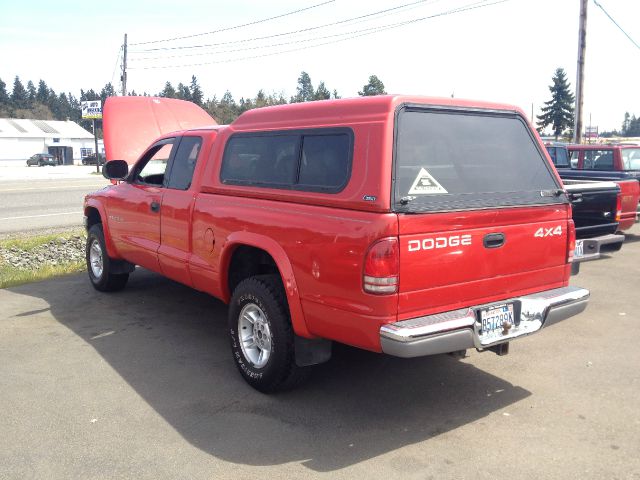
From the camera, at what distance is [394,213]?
3504 millimetres

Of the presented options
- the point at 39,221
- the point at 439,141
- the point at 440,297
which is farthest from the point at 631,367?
the point at 39,221

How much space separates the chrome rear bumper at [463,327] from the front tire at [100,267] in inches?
184

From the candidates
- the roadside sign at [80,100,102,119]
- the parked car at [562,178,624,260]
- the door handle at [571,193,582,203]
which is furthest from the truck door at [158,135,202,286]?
the roadside sign at [80,100,102,119]

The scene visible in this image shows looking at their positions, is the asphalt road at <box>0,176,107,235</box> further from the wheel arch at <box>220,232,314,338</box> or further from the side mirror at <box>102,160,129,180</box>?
the wheel arch at <box>220,232,314,338</box>

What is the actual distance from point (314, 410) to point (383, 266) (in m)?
1.29

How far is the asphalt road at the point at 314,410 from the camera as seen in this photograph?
11.2 feet

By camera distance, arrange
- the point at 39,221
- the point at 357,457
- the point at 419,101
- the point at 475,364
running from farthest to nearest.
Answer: the point at 39,221
the point at 475,364
the point at 419,101
the point at 357,457

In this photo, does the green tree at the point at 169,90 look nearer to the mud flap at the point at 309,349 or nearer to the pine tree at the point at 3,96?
the pine tree at the point at 3,96

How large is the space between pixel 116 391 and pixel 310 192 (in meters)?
2.06

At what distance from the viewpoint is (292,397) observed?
4352 mm

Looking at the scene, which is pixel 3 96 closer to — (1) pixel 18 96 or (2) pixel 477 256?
(1) pixel 18 96

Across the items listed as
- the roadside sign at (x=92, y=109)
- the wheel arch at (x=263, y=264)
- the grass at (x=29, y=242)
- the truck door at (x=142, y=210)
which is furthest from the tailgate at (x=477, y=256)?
the roadside sign at (x=92, y=109)

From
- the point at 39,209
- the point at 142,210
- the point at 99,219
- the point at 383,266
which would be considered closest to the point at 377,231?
the point at 383,266

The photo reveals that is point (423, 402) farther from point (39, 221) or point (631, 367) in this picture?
point (39, 221)
